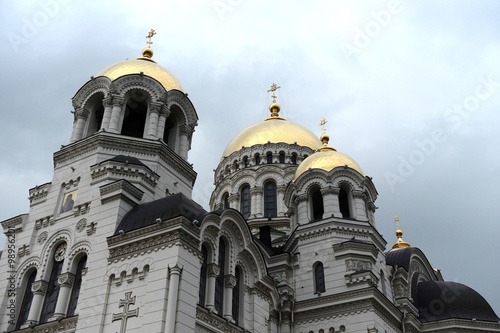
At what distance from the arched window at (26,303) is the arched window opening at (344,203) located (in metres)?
13.6

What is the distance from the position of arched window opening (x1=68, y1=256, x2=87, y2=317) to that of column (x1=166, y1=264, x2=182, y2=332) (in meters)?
3.74

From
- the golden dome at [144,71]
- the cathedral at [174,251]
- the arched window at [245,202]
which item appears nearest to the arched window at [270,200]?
the arched window at [245,202]

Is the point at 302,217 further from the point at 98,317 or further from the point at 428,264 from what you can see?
the point at 98,317

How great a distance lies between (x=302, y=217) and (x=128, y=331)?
1171cm

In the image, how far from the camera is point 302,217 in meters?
24.9

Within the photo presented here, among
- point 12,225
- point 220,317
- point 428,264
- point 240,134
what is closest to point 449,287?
point 428,264

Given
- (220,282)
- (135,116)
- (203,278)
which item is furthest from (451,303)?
(135,116)

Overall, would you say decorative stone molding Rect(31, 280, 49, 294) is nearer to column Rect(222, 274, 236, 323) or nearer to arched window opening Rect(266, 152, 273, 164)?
column Rect(222, 274, 236, 323)

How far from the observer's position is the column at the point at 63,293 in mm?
16642

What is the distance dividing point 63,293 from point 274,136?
21.0 meters

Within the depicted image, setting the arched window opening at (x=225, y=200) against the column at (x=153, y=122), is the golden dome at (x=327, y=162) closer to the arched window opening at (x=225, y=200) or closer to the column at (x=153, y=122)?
the column at (x=153, y=122)

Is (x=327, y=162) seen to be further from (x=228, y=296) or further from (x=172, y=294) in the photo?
(x=172, y=294)

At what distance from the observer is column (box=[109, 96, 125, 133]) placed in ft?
69.3

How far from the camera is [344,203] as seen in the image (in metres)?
25.9
